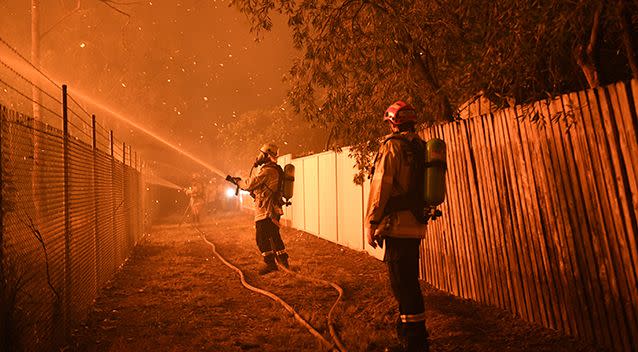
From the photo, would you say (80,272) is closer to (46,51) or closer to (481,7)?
(481,7)

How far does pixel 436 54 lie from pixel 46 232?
5050 mm

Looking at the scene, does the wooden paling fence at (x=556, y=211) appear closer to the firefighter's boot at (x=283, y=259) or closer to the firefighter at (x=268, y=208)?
the firefighter's boot at (x=283, y=259)

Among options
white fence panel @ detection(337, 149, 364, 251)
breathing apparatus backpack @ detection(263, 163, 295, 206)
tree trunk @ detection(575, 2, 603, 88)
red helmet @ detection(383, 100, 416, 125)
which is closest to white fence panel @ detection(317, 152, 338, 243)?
white fence panel @ detection(337, 149, 364, 251)

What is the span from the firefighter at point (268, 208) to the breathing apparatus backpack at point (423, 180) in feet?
13.7

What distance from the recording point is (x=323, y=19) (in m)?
6.26

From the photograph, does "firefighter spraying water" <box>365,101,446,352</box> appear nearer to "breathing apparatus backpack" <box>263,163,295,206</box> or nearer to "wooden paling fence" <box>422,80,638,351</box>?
"wooden paling fence" <box>422,80,638,351</box>

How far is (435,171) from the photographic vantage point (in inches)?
155

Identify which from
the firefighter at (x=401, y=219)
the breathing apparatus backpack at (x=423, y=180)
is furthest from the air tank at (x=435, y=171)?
the firefighter at (x=401, y=219)

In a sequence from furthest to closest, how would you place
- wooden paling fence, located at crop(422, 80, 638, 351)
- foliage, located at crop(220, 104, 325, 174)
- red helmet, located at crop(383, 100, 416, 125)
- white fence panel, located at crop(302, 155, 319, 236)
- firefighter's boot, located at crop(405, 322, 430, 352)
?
foliage, located at crop(220, 104, 325, 174) < white fence panel, located at crop(302, 155, 319, 236) < red helmet, located at crop(383, 100, 416, 125) < firefighter's boot, located at crop(405, 322, 430, 352) < wooden paling fence, located at crop(422, 80, 638, 351)

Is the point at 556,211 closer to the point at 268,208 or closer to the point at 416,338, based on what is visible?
the point at 416,338

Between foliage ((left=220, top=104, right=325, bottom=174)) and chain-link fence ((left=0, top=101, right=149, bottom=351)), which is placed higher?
foliage ((left=220, top=104, right=325, bottom=174))

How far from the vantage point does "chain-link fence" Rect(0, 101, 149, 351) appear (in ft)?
9.91

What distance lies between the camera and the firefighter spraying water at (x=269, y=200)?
313 inches

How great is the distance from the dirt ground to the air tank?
1421mm
